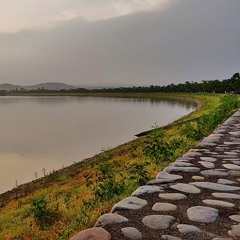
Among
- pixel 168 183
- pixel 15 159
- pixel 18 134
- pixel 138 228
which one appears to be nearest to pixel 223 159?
pixel 168 183

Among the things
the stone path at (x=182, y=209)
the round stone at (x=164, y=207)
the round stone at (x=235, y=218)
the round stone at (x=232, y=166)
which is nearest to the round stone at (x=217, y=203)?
the stone path at (x=182, y=209)

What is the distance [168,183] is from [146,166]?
280 cm

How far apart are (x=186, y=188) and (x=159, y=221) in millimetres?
1069

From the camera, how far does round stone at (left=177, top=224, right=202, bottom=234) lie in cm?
284

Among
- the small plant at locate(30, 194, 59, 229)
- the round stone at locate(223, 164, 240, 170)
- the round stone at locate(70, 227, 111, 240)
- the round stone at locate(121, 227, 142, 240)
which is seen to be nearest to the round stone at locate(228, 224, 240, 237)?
the round stone at locate(121, 227, 142, 240)

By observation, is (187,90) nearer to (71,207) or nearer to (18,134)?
(18,134)

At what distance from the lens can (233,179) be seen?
4465 millimetres

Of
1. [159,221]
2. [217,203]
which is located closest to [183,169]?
[217,203]

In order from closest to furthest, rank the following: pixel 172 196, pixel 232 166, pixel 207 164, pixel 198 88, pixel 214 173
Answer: pixel 172 196 < pixel 214 173 < pixel 232 166 < pixel 207 164 < pixel 198 88

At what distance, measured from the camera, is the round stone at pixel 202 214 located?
3098mm

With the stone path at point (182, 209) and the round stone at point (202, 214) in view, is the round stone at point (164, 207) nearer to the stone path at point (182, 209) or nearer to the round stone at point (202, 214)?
the stone path at point (182, 209)

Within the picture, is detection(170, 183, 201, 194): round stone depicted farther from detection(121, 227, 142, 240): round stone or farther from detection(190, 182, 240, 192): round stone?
detection(121, 227, 142, 240): round stone

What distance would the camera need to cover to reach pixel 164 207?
3377 mm

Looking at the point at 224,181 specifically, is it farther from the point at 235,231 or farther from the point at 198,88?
the point at 198,88
